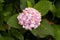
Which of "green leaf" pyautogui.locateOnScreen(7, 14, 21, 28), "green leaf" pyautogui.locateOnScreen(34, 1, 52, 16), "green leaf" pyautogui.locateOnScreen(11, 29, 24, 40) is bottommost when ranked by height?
"green leaf" pyautogui.locateOnScreen(11, 29, 24, 40)

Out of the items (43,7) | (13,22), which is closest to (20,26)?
(13,22)

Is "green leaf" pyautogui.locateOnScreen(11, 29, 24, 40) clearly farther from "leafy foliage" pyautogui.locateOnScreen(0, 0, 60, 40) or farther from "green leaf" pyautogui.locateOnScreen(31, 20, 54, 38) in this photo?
"green leaf" pyautogui.locateOnScreen(31, 20, 54, 38)

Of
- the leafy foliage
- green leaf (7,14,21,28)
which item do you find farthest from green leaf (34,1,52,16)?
green leaf (7,14,21,28)

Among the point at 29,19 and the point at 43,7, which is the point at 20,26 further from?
the point at 43,7

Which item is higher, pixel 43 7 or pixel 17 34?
pixel 43 7

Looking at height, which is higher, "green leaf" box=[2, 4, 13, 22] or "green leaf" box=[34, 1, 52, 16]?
"green leaf" box=[34, 1, 52, 16]

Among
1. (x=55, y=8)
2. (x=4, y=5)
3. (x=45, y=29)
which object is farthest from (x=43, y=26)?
(x=4, y=5)

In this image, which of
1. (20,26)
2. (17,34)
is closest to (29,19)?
(20,26)

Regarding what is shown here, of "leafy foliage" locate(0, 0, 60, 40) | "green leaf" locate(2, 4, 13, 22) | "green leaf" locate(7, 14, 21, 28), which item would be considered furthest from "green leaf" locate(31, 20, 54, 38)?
"green leaf" locate(2, 4, 13, 22)

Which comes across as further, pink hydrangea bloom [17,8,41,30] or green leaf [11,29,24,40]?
green leaf [11,29,24,40]

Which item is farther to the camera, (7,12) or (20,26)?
(7,12)
